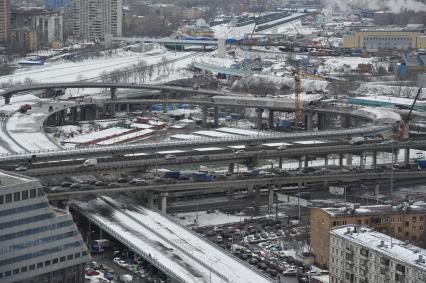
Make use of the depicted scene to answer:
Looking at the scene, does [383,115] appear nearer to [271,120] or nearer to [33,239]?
A: [271,120]

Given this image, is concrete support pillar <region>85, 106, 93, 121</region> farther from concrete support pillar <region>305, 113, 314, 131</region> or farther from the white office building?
the white office building

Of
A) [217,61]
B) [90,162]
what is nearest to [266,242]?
[90,162]

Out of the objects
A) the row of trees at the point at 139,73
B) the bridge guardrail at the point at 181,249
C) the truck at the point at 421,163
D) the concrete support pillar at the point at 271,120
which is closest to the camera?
the bridge guardrail at the point at 181,249

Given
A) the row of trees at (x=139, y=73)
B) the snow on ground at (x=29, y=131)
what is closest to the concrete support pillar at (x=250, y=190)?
the snow on ground at (x=29, y=131)

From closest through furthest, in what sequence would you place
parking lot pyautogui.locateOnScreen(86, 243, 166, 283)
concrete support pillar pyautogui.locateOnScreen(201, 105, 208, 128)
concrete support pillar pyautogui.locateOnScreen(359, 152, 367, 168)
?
parking lot pyautogui.locateOnScreen(86, 243, 166, 283)
concrete support pillar pyautogui.locateOnScreen(359, 152, 367, 168)
concrete support pillar pyautogui.locateOnScreen(201, 105, 208, 128)

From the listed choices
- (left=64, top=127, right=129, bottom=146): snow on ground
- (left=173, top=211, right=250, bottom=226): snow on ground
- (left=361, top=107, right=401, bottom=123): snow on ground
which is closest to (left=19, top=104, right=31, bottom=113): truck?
(left=64, top=127, right=129, bottom=146): snow on ground

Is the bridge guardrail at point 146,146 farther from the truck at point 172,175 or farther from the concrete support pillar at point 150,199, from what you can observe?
the concrete support pillar at point 150,199

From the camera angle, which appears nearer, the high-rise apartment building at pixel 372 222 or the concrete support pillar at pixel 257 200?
the high-rise apartment building at pixel 372 222
